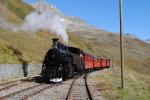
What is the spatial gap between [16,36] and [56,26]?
3909 centimetres

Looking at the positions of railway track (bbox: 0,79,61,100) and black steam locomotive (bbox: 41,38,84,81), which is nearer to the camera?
railway track (bbox: 0,79,61,100)

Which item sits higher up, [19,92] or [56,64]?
[56,64]

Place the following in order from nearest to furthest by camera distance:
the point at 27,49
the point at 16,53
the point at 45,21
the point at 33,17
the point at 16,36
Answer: the point at 45,21
the point at 33,17
the point at 16,53
the point at 27,49
the point at 16,36

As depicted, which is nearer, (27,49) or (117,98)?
(117,98)

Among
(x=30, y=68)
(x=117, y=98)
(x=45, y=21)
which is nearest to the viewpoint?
(x=117, y=98)

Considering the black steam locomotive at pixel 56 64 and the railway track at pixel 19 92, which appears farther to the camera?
the black steam locomotive at pixel 56 64

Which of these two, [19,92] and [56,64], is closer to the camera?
[19,92]

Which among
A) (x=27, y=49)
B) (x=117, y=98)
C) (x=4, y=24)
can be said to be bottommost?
(x=117, y=98)

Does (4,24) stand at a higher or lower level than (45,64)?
higher

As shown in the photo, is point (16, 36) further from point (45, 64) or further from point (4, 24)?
point (45, 64)

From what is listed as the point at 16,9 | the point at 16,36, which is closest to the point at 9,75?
the point at 16,36

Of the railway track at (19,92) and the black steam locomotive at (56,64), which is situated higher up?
the black steam locomotive at (56,64)

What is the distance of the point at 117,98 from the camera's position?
22125 mm

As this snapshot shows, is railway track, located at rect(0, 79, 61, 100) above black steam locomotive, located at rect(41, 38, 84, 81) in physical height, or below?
below
